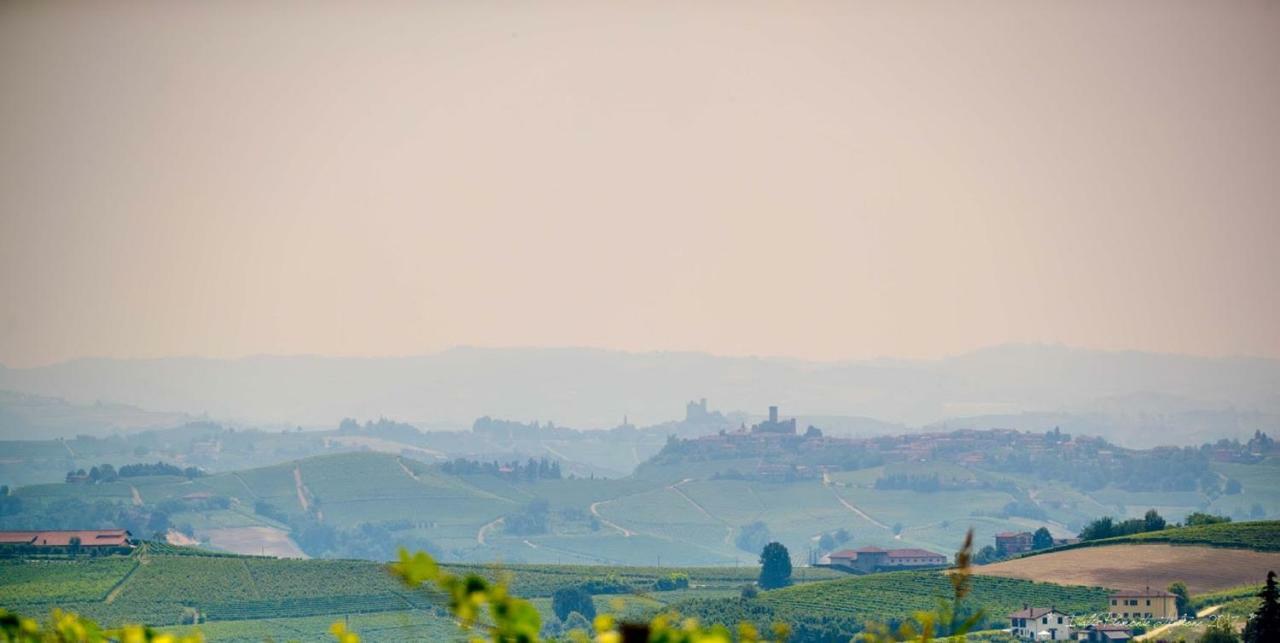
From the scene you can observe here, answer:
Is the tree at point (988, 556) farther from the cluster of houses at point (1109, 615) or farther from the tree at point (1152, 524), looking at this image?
the cluster of houses at point (1109, 615)

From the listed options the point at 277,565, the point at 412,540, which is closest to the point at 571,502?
the point at 412,540

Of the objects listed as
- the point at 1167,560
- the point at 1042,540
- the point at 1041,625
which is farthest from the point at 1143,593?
the point at 1042,540

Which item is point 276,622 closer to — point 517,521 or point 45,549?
point 45,549

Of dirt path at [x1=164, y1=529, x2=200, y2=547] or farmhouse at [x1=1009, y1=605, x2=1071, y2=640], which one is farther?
dirt path at [x1=164, y1=529, x2=200, y2=547]

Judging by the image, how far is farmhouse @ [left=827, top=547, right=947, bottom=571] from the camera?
86062 millimetres

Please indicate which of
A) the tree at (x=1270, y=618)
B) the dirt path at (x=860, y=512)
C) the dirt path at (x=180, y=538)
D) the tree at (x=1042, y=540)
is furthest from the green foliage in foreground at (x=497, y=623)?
the dirt path at (x=860, y=512)

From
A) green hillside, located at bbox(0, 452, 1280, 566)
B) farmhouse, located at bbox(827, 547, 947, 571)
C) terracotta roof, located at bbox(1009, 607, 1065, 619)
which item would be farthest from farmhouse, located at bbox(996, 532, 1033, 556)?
green hillside, located at bbox(0, 452, 1280, 566)

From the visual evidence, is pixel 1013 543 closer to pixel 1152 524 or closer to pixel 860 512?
pixel 1152 524

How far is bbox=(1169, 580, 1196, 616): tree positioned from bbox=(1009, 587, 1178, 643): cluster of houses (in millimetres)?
156

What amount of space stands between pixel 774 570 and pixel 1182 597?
23.1m

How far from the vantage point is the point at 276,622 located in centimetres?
6725

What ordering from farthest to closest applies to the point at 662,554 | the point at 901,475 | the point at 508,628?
the point at 901,475 < the point at 662,554 < the point at 508,628

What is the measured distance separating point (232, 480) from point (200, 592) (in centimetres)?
11007

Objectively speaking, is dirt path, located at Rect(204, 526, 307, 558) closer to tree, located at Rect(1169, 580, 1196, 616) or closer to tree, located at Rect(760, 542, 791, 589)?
tree, located at Rect(760, 542, 791, 589)
